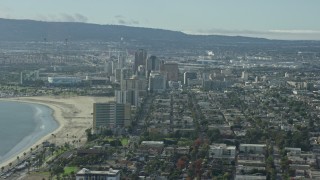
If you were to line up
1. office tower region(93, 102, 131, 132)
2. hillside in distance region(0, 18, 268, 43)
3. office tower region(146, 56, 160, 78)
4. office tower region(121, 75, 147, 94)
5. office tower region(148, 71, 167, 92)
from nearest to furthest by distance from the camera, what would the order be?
office tower region(93, 102, 131, 132), office tower region(121, 75, 147, 94), office tower region(148, 71, 167, 92), office tower region(146, 56, 160, 78), hillside in distance region(0, 18, 268, 43)

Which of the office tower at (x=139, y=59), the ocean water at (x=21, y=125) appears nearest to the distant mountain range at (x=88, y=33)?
the office tower at (x=139, y=59)

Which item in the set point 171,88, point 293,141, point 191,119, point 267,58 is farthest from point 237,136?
point 267,58

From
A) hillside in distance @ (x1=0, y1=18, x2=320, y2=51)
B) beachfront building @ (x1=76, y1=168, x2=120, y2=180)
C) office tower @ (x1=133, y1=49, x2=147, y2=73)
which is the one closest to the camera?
beachfront building @ (x1=76, y1=168, x2=120, y2=180)

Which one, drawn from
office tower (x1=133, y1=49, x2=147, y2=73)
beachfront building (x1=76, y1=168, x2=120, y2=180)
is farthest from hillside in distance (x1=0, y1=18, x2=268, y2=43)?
beachfront building (x1=76, y1=168, x2=120, y2=180)

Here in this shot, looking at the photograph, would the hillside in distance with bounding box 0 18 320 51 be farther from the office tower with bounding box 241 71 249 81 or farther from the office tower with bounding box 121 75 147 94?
the office tower with bounding box 121 75 147 94

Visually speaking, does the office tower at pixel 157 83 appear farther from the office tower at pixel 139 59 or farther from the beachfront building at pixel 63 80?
the office tower at pixel 139 59

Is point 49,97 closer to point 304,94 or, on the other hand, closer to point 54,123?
point 54,123

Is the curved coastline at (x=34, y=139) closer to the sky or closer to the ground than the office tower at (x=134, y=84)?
closer to the ground
